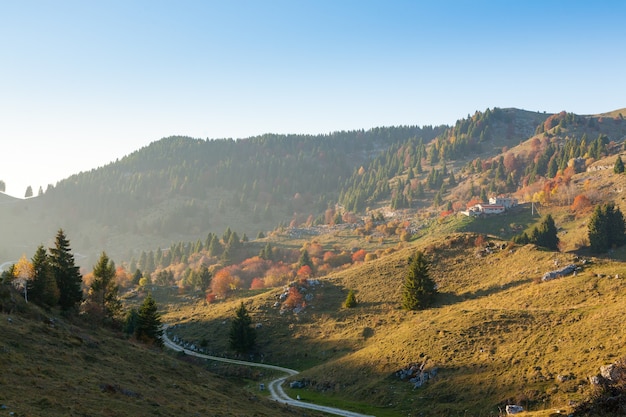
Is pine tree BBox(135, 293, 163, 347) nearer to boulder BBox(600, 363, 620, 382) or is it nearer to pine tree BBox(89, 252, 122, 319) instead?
pine tree BBox(89, 252, 122, 319)

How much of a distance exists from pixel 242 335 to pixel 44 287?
117ft

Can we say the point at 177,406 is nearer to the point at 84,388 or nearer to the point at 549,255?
the point at 84,388

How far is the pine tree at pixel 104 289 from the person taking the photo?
69.3 meters

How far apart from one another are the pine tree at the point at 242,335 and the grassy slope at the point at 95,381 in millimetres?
35788

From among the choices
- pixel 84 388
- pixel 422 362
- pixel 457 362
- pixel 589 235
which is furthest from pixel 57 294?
pixel 589 235

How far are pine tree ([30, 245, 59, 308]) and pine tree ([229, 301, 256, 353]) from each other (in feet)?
105

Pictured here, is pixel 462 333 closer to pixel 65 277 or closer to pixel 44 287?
pixel 44 287

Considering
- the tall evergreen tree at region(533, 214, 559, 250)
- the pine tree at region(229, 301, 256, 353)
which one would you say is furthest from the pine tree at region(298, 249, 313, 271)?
the tall evergreen tree at region(533, 214, 559, 250)

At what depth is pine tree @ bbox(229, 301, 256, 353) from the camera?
78.5m

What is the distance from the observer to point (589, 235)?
109125 mm

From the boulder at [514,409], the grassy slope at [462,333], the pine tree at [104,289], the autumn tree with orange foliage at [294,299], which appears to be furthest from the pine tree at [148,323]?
the boulder at [514,409]

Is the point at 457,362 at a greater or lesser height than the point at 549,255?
lesser

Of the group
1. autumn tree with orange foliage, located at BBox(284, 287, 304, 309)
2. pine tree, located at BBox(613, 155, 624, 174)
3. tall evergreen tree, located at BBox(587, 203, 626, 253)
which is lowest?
autumn tree with orange foliage, located at BBox(284, 287, 304, 309)

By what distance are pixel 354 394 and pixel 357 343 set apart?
62.4ft
